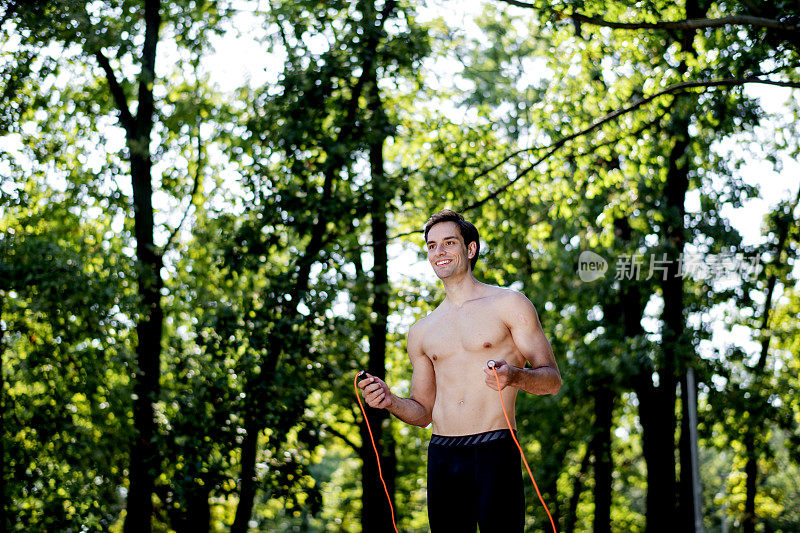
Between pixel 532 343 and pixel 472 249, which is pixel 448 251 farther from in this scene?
pixel 532 343

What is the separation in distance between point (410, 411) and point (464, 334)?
49 centimetres

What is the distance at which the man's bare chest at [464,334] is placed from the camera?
417 cm

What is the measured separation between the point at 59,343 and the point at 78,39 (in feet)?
13.5

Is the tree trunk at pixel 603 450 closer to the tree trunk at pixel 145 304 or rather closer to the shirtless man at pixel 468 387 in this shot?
the tree trunk at pixel 145 304

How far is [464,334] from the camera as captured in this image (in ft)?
14.0

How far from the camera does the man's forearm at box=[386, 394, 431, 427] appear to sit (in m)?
4.27

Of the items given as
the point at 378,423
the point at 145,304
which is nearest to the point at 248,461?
the point at 145,304

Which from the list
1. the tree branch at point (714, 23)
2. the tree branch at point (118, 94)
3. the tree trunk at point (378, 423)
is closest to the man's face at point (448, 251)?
the tree branch at point (714, 23)

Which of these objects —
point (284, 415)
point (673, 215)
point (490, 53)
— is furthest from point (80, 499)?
point (490, 53)

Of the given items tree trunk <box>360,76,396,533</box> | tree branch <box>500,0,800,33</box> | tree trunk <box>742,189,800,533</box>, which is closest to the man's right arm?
tree branch <box>500,0,800,33</box>

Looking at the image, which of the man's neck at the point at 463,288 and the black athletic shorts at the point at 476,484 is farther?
the man's neck at the point at 463,288

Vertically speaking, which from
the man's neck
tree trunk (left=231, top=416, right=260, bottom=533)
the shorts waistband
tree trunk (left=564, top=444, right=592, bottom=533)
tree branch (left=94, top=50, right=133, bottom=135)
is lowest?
tree trunk (left=564, top=444, right=592, bottom=533)

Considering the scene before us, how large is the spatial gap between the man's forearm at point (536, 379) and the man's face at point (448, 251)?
0.70 m

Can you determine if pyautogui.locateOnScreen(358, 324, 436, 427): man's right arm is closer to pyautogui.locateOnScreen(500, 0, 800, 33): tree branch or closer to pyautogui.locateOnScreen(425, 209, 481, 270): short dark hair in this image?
pyautogui.locateOnScreen(425, 209, 481, 270): short dark hair
